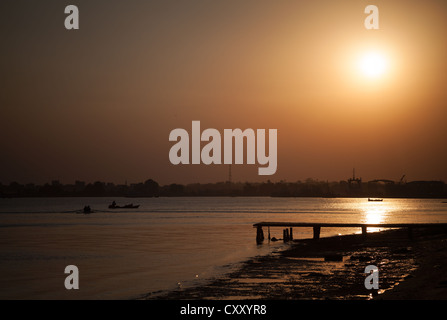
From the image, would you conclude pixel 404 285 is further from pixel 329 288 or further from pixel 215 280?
pixel 215 280

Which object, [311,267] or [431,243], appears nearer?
[311,267]

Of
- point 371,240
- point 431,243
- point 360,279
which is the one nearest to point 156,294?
point 360,279

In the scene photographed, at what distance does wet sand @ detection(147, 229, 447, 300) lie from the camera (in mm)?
26453

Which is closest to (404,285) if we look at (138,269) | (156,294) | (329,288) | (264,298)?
(329,288)

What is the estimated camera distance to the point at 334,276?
3331cm

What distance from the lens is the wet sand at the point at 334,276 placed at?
26453 millimetres

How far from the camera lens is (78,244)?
65312mm

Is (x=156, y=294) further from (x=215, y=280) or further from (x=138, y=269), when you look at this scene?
(x=138, y=269)

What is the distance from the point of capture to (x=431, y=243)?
4994 centimetres

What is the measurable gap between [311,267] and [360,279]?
7000mm

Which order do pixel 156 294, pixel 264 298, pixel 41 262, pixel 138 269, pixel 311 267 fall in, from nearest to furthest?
pixel 264 298
pixel 156 294
pixel 311 267
pixel 138 269
pixel 41 262
